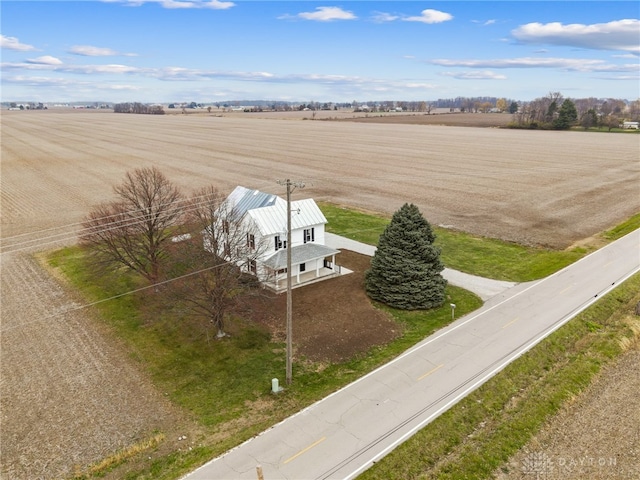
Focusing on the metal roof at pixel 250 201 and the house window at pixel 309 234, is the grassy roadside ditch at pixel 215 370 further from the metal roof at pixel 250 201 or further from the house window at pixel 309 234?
the house window at pixel 309 234

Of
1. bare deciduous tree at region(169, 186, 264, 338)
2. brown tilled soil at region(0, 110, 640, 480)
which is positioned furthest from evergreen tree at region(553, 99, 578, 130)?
bare deciduous tree at region(169, 186, 264, 338)

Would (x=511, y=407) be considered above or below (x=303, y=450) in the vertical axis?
above

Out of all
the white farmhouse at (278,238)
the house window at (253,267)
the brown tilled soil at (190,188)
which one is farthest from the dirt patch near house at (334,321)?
the house window at (253,267)

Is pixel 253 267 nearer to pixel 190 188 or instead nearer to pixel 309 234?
pixel 309 234

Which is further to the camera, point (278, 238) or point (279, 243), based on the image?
point (279, 243)

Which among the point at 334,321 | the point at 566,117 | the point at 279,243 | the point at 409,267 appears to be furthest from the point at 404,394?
the point at 566,117

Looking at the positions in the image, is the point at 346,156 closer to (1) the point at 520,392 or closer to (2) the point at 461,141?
(2) the point at 461,141
